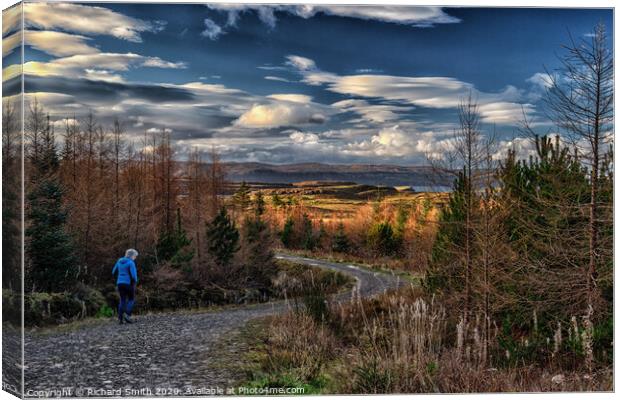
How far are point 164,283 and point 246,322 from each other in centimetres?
140

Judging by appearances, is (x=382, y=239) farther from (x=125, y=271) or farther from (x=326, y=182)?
(x=125, y=271)

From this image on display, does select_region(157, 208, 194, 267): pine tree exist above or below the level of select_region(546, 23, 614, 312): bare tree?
below

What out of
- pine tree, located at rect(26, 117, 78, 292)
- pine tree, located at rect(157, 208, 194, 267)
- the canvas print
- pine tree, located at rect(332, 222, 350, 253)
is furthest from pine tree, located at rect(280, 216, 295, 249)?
pine tree, located at rect(26, 117, 78, 292)

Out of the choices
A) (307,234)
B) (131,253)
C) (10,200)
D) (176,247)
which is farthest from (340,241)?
(10,200)

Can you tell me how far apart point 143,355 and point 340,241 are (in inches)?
130

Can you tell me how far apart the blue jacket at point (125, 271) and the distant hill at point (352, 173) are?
1.99 meters

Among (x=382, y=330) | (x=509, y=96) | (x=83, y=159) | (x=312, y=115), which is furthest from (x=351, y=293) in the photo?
(x=83, y=159)

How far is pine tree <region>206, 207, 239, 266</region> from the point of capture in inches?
429

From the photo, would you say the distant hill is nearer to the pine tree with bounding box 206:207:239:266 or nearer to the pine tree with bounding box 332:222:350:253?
the pine tree with bounding box 332:222:350:253

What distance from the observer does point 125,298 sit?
10.1 m

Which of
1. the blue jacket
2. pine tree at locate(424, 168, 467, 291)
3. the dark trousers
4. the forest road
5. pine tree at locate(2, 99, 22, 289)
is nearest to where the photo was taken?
the forest road

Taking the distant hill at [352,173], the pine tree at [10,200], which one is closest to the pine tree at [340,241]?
the distant hill at [352,173]

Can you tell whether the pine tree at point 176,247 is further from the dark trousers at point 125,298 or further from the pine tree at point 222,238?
the dark trousers at point 125,298

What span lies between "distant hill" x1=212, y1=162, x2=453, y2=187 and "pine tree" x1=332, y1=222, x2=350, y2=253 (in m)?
0.94
